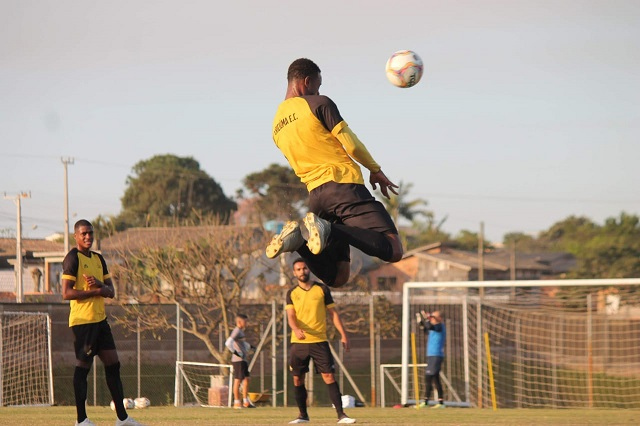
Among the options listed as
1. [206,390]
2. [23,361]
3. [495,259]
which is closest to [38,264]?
[23,361]

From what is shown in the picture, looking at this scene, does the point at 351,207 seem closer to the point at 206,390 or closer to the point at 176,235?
the point at 206,390

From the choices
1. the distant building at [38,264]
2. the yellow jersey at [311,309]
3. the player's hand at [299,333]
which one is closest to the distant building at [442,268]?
the distant building at [38,264]

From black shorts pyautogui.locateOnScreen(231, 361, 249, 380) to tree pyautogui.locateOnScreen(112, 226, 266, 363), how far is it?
1004 centimetres

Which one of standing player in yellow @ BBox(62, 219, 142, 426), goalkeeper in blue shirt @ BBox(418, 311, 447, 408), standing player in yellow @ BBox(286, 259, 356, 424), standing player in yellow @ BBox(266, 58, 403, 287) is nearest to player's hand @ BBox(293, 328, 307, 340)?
standing player in yellow @ BBox(286, 259, 356, 424)

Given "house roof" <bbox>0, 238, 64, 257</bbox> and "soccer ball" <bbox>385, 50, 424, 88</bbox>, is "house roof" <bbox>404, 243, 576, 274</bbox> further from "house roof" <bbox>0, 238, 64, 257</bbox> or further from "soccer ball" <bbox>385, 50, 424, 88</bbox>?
"soccer ball" <bbox>385, 50, 424, 88</bbox>

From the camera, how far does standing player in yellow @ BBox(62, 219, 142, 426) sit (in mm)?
10180

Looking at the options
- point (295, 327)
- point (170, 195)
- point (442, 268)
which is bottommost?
point (442, 268)

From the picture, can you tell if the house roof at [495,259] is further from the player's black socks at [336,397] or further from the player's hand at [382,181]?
the player's hand at [382,181]

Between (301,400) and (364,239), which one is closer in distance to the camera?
(364,239)

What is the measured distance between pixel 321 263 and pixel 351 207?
526 millimetres

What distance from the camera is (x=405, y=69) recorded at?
986 cm

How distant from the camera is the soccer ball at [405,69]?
986 cm

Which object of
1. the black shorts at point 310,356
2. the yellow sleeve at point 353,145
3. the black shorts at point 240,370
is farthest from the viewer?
the black shorts at point 240,370

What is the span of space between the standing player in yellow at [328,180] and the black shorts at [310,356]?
4.64 meters
